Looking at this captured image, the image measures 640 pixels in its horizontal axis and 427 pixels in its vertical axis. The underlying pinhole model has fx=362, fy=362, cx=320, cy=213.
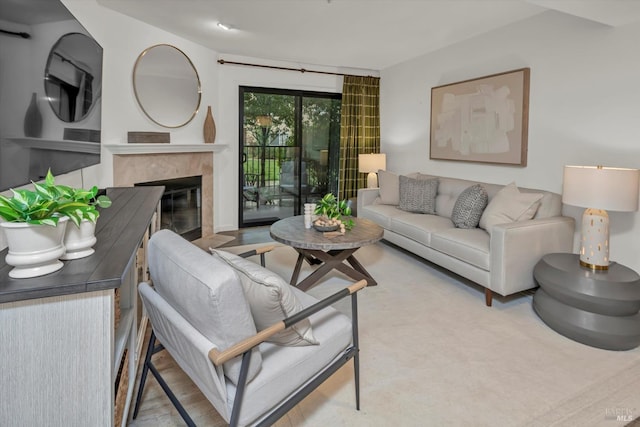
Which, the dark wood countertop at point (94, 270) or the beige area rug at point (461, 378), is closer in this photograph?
the dark wood countertop at point (94, 270)

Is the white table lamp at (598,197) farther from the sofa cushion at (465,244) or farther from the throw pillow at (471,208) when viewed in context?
the throw pillow at (471,208)

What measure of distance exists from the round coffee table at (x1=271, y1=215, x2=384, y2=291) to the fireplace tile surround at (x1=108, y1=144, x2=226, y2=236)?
172 cm

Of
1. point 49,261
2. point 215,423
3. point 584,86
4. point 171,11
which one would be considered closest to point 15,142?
point 49,261

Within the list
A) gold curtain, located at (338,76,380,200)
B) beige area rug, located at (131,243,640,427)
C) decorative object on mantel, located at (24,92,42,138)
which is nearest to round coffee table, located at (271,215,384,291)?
beige area rug, located at (131,243,640,427)

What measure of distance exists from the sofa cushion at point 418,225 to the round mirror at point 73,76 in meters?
2.85

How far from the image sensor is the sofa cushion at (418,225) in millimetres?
3453

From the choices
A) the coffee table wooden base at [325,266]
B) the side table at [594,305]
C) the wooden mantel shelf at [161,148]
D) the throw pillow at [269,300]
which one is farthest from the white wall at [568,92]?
the wooden mantel shelf at [161,148]

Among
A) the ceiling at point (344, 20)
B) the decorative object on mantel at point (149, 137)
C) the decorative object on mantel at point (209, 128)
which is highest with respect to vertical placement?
the ceiling at point (344, 20)

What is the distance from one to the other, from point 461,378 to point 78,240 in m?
1.89

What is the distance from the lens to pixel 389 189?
4566mm

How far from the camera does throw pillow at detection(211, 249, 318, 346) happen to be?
126cm

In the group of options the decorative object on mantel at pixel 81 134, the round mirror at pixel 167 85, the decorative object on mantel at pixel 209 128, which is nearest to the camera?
the decorative object on mantel at pixel 81 134

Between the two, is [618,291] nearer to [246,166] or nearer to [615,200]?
[615,200]

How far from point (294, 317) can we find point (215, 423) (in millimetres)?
750
